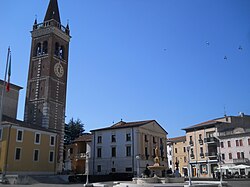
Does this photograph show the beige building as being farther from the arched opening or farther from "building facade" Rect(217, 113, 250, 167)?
the arched opening

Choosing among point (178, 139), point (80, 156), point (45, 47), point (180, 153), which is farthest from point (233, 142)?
point (45, 47)

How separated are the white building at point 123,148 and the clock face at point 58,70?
13862mm

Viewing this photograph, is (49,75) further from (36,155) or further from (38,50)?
(36,155)

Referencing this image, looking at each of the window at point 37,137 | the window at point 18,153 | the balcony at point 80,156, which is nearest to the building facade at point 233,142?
the balcony at point 80,156

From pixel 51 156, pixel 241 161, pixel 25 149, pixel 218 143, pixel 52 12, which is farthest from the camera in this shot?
pixel 52 12

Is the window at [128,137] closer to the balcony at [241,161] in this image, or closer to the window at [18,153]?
the window at [18,153]

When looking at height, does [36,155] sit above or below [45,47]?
below

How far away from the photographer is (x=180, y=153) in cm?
7575

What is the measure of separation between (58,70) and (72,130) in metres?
25.0

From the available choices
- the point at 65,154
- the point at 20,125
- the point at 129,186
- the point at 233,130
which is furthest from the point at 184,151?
the point at 129,186

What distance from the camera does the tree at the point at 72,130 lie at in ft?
260

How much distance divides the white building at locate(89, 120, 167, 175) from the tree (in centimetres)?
2366

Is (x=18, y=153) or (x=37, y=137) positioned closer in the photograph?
(x=18, y=153)

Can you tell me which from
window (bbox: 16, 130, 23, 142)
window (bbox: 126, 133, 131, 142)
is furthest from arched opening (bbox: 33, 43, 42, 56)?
window (bbox: 126, 133, 131, 142)
